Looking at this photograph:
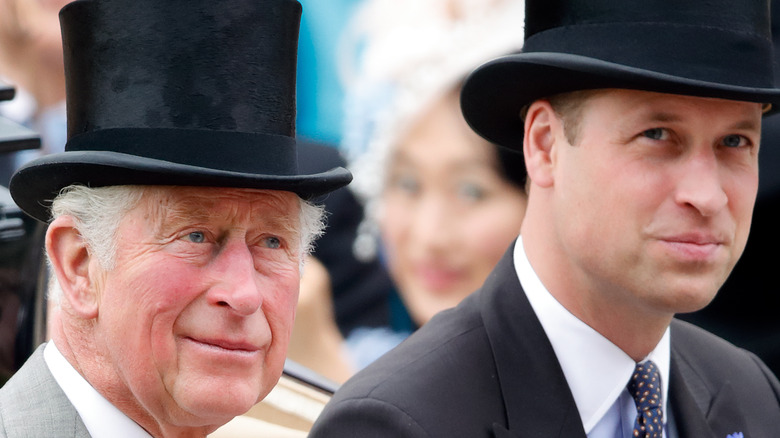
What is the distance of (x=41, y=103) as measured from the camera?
5727 mm

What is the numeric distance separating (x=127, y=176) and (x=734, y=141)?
1.56m

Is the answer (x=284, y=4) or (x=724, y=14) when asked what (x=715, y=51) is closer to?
(x=724, y=14)

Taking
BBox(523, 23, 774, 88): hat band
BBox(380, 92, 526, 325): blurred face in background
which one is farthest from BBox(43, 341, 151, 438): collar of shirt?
BBox(380, 92, 526, 325): blurred face in background

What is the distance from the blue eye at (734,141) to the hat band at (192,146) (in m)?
1.18

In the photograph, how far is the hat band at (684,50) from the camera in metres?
2.83

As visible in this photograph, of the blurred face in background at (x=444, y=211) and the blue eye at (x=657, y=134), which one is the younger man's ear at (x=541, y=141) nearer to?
the blue eye at (x=657, y=134)

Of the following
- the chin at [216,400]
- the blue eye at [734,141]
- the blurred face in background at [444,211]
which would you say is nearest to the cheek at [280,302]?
the chin at [216,400]

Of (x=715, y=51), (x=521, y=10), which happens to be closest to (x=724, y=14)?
(x=715, y=51)

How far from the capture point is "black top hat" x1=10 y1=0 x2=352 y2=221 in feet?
7.86

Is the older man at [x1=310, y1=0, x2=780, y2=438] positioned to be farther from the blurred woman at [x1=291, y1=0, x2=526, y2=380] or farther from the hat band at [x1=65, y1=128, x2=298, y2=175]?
the blurred woman at [x1=291, y1=0, x2=526, y2=380]

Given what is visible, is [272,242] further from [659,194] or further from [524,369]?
[659,194]

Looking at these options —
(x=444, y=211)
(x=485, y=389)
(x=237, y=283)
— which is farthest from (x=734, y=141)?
(x=444, y=211)

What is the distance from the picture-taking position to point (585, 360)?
3.02m

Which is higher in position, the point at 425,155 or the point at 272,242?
the point at 272,242
